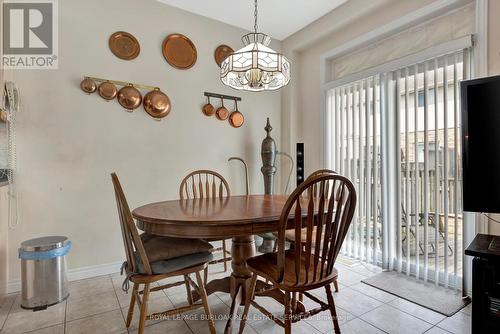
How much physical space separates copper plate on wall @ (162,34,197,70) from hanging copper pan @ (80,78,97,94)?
0.80 meters

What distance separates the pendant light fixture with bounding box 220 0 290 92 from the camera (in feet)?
6.12

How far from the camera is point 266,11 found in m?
3.08

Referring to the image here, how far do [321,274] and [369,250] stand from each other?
171 centimetres

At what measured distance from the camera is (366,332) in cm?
170

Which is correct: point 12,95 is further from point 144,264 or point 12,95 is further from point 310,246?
point 310,246

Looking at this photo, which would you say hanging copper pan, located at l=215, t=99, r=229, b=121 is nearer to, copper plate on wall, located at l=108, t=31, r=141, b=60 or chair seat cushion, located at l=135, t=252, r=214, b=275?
copper plate on wall, located at l=108, t=31, r=141, b=60

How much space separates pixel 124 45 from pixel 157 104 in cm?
65

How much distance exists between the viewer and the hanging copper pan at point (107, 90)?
8.52 ft

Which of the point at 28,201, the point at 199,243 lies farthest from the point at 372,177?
the point at 28,201

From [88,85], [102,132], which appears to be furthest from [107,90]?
[102,132]

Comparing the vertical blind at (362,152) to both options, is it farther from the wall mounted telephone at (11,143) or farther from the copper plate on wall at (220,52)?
the wall mounted telephone at (11,143)

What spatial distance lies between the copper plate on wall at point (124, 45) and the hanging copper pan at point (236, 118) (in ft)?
3.98

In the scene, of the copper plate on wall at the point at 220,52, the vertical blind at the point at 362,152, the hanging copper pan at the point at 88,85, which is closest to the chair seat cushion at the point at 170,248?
the hanging copper pan at the point at 88,85

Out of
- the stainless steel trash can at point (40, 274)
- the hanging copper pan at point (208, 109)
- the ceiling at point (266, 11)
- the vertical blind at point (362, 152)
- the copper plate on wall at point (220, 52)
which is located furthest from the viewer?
the copper plate on wall at point (220, 52)
